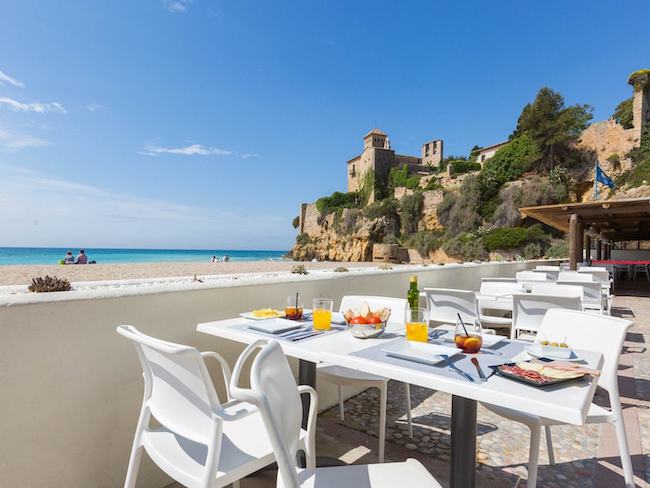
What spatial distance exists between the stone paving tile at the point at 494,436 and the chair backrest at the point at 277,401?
4.72ft

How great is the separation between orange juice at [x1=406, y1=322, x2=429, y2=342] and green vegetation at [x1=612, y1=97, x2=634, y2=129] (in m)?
29.1

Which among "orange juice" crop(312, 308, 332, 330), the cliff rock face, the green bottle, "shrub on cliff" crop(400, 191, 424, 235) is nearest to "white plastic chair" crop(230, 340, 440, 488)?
"orange juice" crop(312, 308, 332, 330)

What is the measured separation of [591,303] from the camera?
4.29m

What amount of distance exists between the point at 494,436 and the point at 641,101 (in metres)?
29.0

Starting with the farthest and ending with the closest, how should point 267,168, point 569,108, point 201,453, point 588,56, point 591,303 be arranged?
point 267,168, point 569,108, point 588,56, point 591,303, point 201,453

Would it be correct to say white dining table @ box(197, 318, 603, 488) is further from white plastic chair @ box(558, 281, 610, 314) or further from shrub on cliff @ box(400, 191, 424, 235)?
shrub on cliff @ box(400, 191, 424, 235)

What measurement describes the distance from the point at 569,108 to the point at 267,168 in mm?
21860

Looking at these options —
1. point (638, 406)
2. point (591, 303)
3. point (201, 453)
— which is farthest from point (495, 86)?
point (201, 453)

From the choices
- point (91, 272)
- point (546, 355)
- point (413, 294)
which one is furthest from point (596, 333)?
point (91, 272)

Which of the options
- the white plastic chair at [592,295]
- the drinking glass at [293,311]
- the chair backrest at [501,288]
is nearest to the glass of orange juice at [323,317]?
the drinking glass at [293,311]

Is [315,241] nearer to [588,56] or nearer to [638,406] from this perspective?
[588,56]

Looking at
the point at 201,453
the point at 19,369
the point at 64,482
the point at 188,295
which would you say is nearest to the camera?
the point at 201,453

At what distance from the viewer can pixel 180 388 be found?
3.43 ft

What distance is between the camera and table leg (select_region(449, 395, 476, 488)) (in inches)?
46.5
